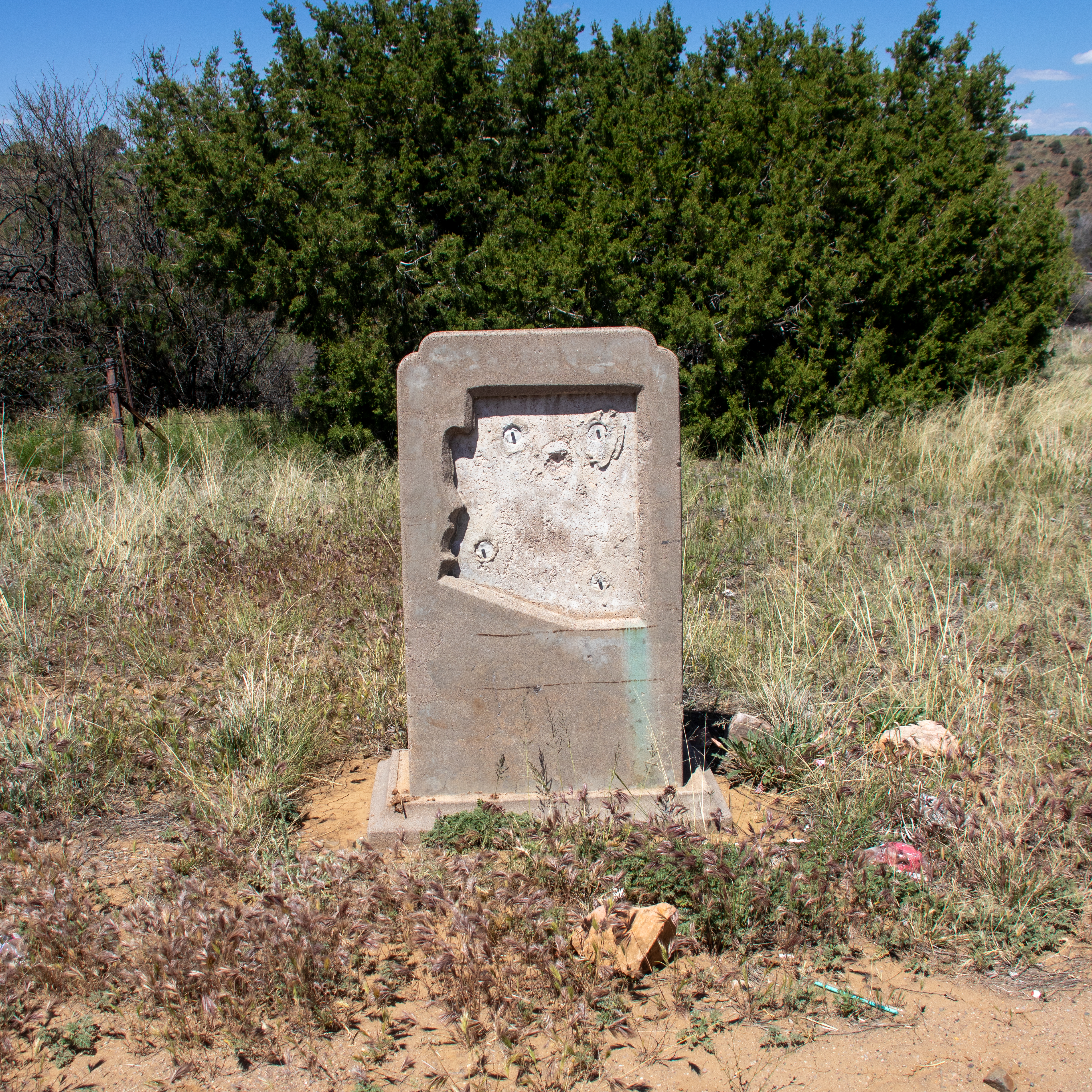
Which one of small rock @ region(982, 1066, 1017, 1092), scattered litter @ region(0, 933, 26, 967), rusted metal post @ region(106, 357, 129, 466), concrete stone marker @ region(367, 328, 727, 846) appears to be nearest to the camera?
small rock @ region(982, 1066, 1017, 1092)

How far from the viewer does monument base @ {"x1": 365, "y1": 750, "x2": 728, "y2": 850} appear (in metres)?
3.06

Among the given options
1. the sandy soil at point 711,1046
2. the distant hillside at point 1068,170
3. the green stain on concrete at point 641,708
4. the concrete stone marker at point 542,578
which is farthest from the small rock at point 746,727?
the distant hillside at point 1068,170

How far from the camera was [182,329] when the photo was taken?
11.3 metres

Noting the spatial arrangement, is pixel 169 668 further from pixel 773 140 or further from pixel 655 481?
pixel 773 140

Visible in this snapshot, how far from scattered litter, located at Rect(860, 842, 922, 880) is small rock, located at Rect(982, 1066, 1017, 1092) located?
577mm

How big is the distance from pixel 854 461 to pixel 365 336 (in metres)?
4.23

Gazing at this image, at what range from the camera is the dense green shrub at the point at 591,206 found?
25.2 ft

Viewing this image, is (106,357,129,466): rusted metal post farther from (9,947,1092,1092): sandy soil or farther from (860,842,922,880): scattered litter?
(860,842,922,880): scattered litter

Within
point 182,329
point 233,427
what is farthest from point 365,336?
point 182,329

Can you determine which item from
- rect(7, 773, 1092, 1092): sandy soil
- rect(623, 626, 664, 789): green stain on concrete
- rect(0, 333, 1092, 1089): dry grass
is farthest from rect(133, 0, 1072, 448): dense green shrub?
rect(7, 773, 1092, 1092): sandy soil

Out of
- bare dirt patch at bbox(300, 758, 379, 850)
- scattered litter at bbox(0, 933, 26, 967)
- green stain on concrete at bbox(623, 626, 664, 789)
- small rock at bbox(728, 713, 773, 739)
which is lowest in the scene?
bare dirt patch at bbox(300, 758, 379, 850)

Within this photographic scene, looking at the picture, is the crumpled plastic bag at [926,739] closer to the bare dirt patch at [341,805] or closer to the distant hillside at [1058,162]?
the bare dirt patch at [341,805]

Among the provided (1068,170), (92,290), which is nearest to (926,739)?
(92,290)

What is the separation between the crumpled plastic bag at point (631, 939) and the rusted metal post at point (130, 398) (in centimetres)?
640
